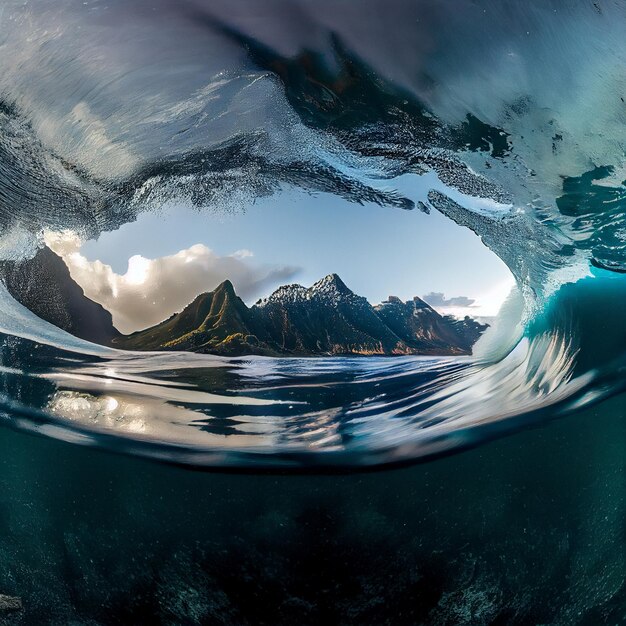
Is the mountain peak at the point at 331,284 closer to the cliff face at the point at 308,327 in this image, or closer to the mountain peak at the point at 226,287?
the cliff face at the point at 308,327

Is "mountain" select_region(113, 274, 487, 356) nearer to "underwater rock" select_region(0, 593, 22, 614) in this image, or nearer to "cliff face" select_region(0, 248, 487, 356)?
"cliff face" select_region(0, 248, 487, 356)

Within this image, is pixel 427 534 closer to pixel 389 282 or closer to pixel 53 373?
pixel 389 282

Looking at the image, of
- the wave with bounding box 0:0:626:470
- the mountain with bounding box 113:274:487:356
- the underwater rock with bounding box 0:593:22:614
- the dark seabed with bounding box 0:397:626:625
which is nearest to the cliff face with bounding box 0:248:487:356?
the mountain with bounding box 113:274:487:356

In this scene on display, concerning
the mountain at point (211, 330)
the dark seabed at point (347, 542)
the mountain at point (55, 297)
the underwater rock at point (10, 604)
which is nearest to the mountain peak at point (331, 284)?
the mountain at point (211, 330)

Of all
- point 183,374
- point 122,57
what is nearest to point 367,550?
point 183,374

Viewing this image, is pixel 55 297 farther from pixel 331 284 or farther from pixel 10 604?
pixel 10 604

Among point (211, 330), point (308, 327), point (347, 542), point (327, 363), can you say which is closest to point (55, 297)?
point (211, 330)
